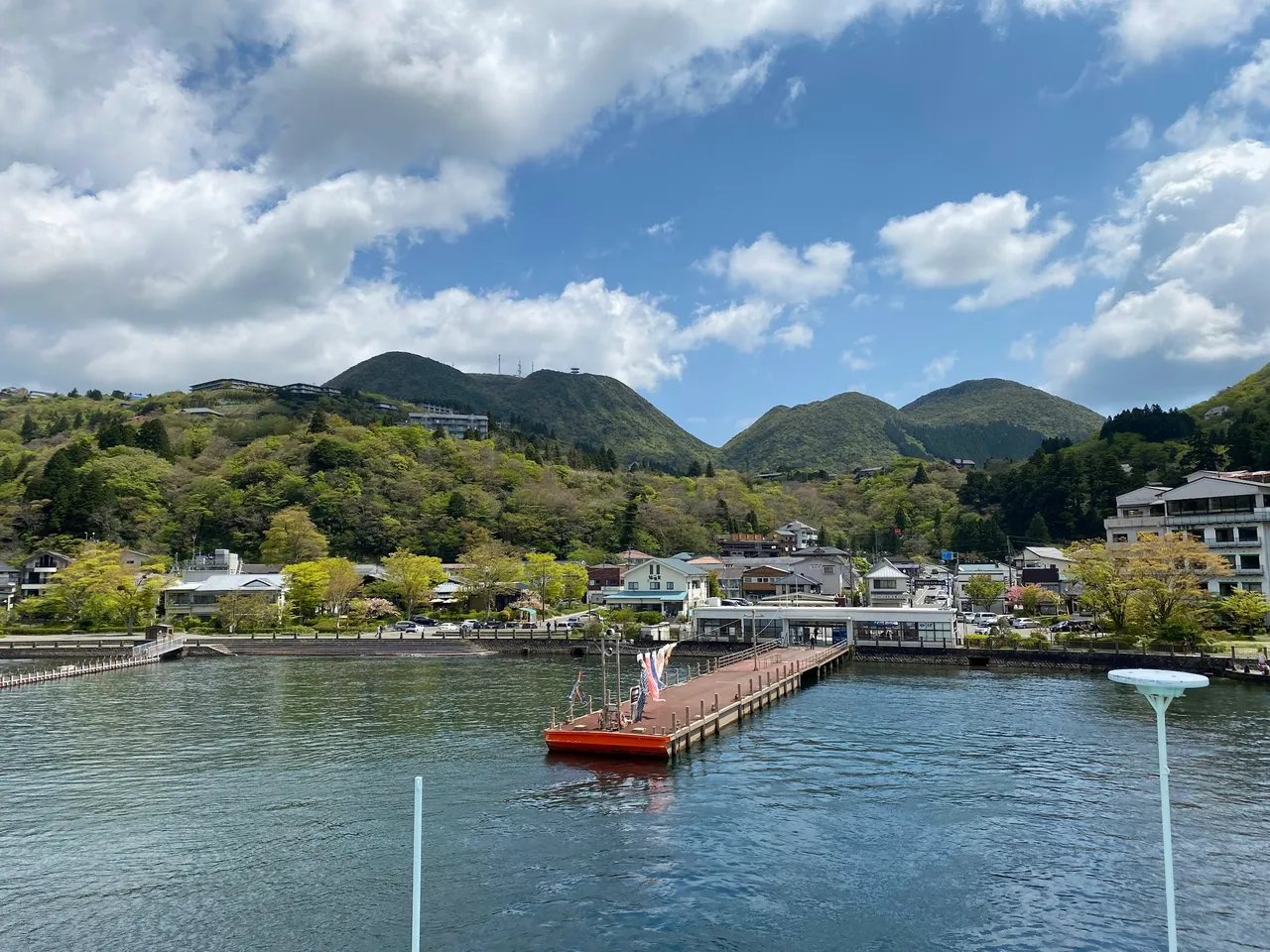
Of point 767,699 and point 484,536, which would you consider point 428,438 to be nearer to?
point 484,536

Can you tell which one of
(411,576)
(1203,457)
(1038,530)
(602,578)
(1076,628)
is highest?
→ (1203,457)

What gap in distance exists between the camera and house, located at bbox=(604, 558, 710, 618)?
2923 inches

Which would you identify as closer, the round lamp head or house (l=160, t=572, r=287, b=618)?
the round lamp head

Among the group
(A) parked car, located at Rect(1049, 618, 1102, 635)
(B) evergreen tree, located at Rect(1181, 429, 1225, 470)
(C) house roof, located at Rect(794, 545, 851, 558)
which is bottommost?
(A) parked car, located at Rect(1049, 618, 1102, 635)

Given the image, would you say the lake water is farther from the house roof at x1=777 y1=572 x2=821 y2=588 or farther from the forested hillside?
the forested hillside

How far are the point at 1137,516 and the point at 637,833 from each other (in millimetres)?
63020

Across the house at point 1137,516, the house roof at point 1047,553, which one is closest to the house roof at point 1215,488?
the house at point 1137,516

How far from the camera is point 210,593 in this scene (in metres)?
75.1

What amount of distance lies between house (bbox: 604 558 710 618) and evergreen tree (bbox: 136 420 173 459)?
8233cm

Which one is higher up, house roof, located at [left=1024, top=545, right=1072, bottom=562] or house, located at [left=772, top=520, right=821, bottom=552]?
house, located at [left=772, top=520, right=821, bottom=552]

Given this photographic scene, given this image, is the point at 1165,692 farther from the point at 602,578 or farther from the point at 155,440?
the point at 155,440

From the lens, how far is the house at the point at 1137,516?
6550 cm

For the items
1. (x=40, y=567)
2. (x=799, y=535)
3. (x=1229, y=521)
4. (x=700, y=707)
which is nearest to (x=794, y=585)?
(x=799, y=535)

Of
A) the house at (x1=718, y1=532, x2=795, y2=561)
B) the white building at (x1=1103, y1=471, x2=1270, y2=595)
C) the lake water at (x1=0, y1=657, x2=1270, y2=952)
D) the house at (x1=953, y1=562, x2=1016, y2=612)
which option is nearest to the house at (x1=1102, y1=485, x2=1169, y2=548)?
the white building at (x1=1103, y1=471, x2=1270, y2=595)
